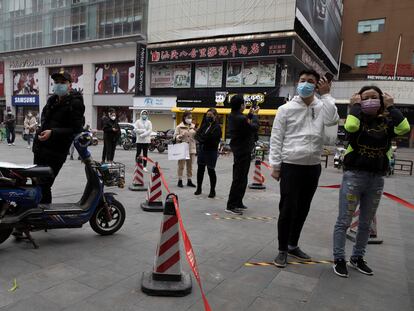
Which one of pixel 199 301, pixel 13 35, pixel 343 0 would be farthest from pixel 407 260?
pixel 13 35

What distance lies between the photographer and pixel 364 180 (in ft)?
12.3

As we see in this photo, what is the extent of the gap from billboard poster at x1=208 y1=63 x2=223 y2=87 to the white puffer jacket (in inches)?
1107

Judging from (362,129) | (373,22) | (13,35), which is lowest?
(362,129)

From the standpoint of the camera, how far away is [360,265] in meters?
4.00

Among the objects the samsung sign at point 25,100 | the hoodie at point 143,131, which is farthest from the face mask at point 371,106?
the samsung sign at point 25,100

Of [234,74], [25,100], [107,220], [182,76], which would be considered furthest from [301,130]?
[25,100]

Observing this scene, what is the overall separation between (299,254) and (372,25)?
144 feet

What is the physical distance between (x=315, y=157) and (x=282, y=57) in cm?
2580

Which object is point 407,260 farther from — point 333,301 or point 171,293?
point 171,293

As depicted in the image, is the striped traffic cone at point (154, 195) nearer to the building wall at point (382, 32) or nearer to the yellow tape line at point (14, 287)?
the yellow tape line at point (14, 287)

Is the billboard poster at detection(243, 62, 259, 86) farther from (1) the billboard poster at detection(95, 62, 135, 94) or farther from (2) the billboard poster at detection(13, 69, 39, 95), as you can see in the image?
(2) the billboard poster at detection(13, 69, 39, 95)

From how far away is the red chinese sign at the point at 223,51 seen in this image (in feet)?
91.5

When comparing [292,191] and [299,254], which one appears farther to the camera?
[299,254]

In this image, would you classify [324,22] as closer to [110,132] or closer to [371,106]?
[110,132]
